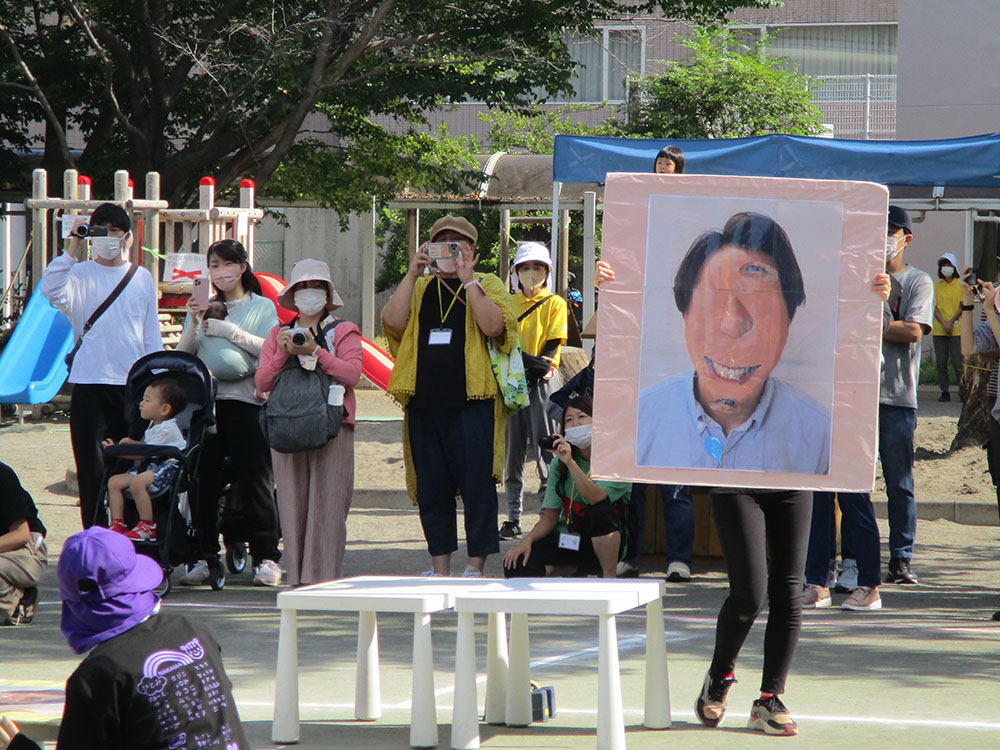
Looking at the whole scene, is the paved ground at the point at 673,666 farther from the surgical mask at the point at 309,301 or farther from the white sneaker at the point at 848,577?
the surgical mask at the point at 309,301

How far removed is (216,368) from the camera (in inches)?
358

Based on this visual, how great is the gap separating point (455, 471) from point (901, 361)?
264 centimetres

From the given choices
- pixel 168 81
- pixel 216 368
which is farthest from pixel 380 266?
pixel 216 368

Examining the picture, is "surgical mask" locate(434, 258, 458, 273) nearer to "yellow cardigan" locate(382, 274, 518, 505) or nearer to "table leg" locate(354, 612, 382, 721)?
"yellow cardigan" locate(382, 274, 518, 505)

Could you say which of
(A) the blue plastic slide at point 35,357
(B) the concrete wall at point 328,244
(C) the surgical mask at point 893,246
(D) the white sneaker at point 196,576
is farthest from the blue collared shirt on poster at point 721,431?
(B) the concrete wall at point 328,244

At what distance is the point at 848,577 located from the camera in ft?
28.3

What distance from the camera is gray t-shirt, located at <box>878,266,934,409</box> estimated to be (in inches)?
327

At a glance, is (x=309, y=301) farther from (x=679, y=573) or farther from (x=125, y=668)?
(x=125, y=668)

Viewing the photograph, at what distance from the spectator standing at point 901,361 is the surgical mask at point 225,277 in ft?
13.0

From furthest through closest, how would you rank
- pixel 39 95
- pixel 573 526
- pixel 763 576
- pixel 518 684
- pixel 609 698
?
pixel 39 95 < pixel 573 526 < pixel 518 684 < pixel 763 576 < pixel 609 698

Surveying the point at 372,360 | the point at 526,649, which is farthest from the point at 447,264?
the point at 372,360

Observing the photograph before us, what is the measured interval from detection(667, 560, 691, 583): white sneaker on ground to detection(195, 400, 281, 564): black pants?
8.14 ft

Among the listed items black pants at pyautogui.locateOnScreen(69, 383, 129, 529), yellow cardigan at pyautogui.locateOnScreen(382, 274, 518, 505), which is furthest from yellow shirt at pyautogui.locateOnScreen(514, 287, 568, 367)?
black pants at pyautogui.locateOnScreen(69, 383, 129, 529)

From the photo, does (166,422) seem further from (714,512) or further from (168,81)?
(168,81)
